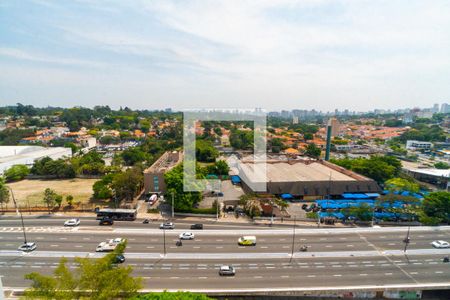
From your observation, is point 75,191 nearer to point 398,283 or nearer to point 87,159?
point 87,159

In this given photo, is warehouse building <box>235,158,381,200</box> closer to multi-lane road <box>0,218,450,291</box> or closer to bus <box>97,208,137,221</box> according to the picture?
multi-lane road <box>0,218,450,291</box>

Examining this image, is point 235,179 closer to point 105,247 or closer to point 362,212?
point 362,212

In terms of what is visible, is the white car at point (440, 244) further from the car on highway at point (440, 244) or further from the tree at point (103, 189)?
the tree at point (103, 189)

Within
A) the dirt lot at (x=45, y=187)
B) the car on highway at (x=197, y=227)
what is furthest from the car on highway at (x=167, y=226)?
the dirt lot at (x=45, y=187)

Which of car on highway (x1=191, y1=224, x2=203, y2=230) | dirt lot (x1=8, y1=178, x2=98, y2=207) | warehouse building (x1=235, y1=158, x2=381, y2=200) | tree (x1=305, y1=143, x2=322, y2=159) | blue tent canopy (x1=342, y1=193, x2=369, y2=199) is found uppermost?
tree (x1=305, y1=143, x2=322, y2=159)

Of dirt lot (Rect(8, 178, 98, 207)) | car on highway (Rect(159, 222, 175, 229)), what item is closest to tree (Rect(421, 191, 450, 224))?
car on highway (Rect(159, 222, 175, 229))
